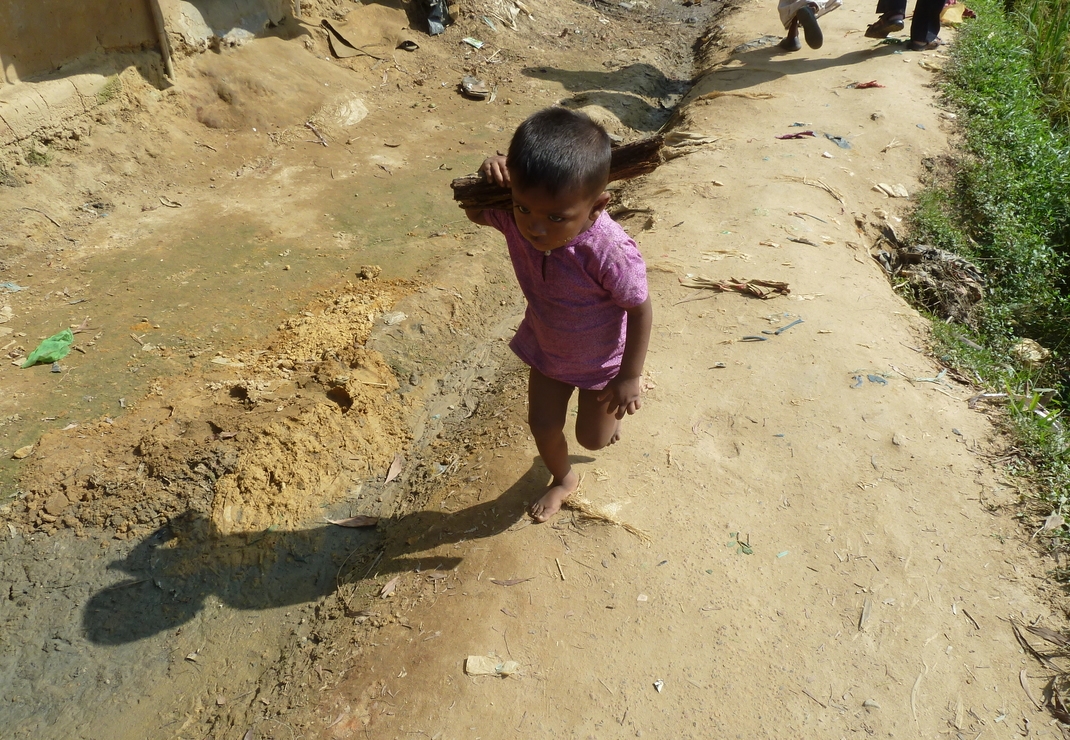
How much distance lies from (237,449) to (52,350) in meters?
1.35

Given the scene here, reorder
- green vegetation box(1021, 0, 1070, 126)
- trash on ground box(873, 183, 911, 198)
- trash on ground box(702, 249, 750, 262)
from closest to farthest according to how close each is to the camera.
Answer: trash on ground box(702, 249, 750, 262) < trash on ground box(873, 183, 911, 198) < green vegetation box(1021, 0, 1070, 126)

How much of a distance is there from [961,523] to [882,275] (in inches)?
77.5

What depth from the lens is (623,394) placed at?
2250 millimetres

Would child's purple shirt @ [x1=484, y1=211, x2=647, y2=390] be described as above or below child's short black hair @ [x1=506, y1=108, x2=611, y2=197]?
below

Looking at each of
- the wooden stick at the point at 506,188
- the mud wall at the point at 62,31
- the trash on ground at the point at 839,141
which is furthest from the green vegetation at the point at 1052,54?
the mud wall at the point at 62,31

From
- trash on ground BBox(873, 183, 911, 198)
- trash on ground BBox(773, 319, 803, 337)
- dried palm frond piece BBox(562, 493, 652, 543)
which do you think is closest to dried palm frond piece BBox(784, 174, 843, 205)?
trash on ground BBox(873, 183, 911, 198)

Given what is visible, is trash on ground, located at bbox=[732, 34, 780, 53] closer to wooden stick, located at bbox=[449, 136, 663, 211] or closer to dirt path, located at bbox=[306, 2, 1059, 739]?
dirt path, located at bbox=[306, 2, 1059, 739]

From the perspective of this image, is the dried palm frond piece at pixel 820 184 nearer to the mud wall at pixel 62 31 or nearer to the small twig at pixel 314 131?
the small twig at pixel 314 131

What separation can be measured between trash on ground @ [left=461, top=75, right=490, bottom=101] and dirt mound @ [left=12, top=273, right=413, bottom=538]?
4.03 meters

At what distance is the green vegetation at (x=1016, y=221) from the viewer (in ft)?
10.9

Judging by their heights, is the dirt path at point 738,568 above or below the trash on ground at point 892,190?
below

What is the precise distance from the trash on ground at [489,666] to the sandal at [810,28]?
6826mm

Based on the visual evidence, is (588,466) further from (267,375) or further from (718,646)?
(267,375)

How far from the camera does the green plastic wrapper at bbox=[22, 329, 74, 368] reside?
3721 mm
